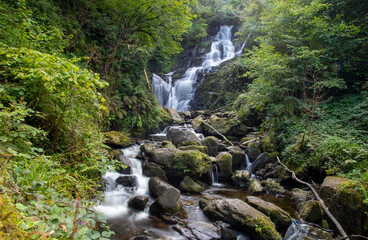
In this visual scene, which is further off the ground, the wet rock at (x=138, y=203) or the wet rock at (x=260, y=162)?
the wet rock at (x=260, y=162)

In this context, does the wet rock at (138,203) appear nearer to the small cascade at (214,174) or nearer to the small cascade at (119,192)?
the small cascade at (119,192)

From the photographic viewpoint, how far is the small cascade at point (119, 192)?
5294 millimetres

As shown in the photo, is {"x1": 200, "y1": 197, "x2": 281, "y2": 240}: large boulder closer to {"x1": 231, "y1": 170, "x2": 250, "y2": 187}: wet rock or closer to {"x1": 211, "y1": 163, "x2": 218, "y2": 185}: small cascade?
{"x1": 211, "y1": 163, "x2": 218, "y2": 185}: small cascade

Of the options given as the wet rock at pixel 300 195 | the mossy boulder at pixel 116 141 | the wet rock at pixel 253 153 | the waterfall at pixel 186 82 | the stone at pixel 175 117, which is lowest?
the wet rock at pixel 300 195

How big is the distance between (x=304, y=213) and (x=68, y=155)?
6.30 m

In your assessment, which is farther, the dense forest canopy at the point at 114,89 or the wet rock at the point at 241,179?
the wet rock at the point at 241,179

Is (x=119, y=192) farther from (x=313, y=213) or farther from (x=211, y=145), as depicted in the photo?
(x=313, y=213)

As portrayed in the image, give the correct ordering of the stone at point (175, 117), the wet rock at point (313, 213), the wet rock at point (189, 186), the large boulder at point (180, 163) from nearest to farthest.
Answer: the wet rock at point (313, 213) < the wet rock at point (189, 186) < the large boulder at point (180, 163) < the stone at point (175, 117)

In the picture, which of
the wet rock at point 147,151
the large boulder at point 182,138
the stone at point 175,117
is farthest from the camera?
the stone at point 175,117

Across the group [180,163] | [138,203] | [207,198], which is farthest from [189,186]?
[138,203]

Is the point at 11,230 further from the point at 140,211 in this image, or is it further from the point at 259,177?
the point at 259,177

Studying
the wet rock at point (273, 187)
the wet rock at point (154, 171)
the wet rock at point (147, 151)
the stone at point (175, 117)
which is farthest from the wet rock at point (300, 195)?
the stone at point (175, 117)

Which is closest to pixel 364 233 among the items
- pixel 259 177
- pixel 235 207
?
pixel 235 207

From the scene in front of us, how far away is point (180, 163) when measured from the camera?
7301 mm
